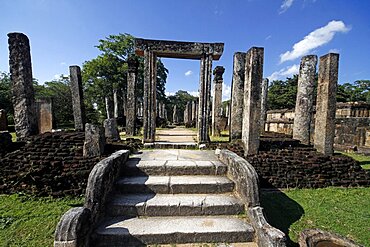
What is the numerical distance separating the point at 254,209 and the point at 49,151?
15.6 ft

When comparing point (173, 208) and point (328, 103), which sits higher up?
point (328, 103)

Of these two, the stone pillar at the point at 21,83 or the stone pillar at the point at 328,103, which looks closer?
the stone pillar at the point at 21,83

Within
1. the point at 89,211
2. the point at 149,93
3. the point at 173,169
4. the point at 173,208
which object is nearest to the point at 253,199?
the point at 173,208

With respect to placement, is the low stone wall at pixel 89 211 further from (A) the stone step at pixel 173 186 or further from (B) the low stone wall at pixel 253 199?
(B) the low stone wall at pixel 253 199

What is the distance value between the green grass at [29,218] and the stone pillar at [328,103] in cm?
650

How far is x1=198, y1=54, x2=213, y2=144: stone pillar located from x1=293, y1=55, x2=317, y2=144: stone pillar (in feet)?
10.7

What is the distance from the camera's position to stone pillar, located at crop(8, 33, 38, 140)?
4969 millimetres

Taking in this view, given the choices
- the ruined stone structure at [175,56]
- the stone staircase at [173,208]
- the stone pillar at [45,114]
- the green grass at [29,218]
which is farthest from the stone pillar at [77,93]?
the stone staircase at [173,208]

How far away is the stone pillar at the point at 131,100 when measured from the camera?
30.5 feet

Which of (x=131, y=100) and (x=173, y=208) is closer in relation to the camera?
(x=173, y=208)

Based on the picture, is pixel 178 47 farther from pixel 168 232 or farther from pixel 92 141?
pixel 168 232

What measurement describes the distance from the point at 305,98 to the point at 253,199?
512 centimetres

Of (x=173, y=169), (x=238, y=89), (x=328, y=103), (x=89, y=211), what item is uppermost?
(x=238, y=89)

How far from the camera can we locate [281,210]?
3.43 metres
